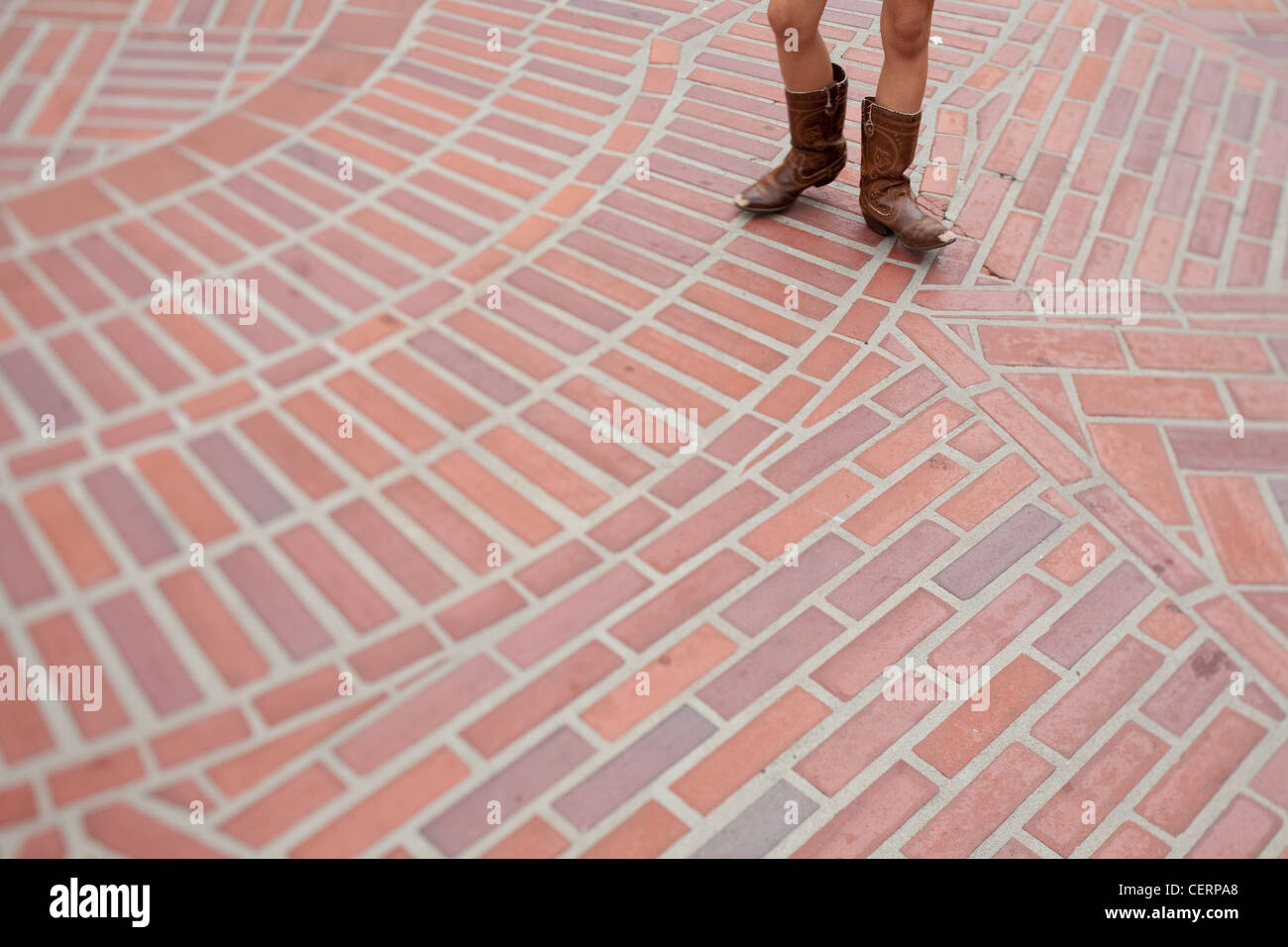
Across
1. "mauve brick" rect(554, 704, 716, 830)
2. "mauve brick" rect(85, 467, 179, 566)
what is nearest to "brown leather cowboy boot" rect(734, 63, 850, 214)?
"mauve brick" rect(554, 704, 716, 830)

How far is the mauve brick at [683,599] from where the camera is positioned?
6.69 feet

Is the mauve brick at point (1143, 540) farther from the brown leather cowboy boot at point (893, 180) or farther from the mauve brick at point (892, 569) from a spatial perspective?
the brown leather cowboy boot at point (893, 180)

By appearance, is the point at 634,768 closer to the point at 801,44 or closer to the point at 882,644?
the point at 882,644

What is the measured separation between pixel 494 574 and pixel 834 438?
0.80 metres

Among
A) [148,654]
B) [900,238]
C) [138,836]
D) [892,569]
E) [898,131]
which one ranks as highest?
[898,131]

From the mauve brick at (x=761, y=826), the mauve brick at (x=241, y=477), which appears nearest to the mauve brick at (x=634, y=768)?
the mauve brick at (x=761, y=826)

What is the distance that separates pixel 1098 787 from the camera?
1.81 m

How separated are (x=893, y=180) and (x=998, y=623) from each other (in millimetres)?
1249

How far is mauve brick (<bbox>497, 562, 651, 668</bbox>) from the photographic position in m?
2.02

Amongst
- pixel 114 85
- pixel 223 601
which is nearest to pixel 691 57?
pixel 114 85

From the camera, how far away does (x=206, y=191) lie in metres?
3.02

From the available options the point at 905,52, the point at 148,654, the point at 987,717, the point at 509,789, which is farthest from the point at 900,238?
the point at 148,654

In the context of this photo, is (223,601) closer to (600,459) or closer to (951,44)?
(600,459)

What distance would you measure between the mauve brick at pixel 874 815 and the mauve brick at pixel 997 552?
0.42 meters
